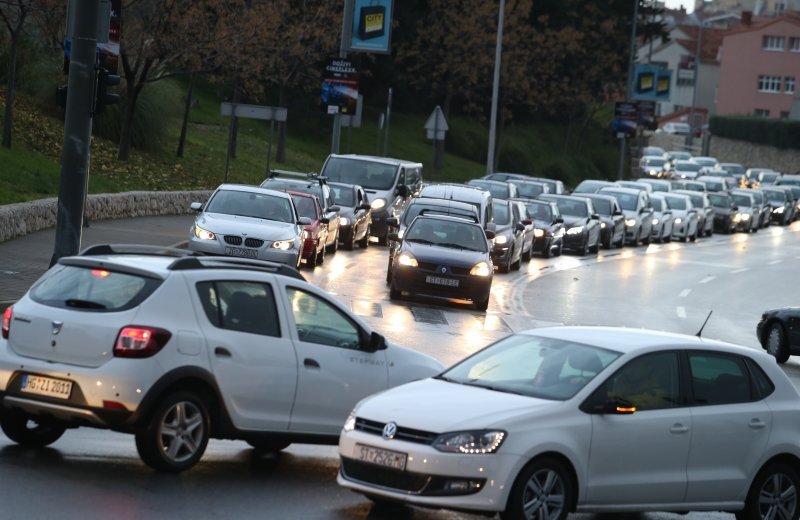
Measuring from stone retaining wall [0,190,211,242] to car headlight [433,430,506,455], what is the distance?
61.7 feet

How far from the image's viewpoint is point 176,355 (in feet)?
33.1

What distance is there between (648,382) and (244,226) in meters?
17.3

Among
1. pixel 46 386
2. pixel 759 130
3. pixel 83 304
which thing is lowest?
pixel 46 386

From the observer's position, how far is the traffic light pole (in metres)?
20.6

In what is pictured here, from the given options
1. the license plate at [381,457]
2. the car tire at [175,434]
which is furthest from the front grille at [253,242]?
the license plate at [381,457]

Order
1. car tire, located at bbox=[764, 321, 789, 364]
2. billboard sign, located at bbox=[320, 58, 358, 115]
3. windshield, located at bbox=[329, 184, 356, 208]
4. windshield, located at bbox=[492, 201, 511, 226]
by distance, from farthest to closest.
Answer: billboard sign, located at bbox=[320, 58, 358, 115], windshield, located at bbox=[329, 184, 356, 208], windshield, located at bbox=[492, 201, 511, 226], car tire, located at bbox=[764, 321, 789, 364]

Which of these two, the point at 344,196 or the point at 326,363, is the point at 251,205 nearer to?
the point at 344,196

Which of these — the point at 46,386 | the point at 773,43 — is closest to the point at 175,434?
Result: the point at 46,386

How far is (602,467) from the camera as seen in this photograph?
31.1ft

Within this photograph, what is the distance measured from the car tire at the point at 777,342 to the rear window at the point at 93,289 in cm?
1529

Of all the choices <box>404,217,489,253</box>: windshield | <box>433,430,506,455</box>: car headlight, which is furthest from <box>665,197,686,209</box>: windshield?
<box>433,430,506,455</box>: car headlight

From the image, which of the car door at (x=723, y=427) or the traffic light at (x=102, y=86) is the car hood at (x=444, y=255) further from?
the car door at (x=723, y=427)

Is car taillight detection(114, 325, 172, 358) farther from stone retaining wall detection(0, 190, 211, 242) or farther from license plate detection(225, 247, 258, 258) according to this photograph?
stone retaining wall detection(0, 190, 211, 242)

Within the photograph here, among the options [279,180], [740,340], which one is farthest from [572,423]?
[279,180]
